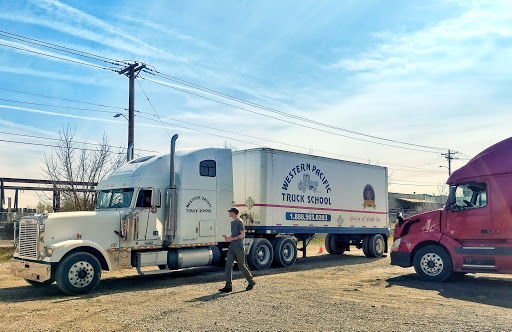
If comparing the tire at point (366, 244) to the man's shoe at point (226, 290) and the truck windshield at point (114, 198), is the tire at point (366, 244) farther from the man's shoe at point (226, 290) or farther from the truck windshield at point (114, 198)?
the truck windshield at point (114, 198)

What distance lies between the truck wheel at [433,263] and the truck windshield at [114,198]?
7.90 m

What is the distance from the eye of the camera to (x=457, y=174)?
41.1 ft

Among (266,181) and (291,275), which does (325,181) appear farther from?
(291,275)

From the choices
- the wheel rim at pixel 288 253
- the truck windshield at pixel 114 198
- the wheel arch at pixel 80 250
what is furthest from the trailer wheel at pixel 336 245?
the wheel arch at pixel 80 250

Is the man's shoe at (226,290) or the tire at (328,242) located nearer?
the man's shoe at (226,290)

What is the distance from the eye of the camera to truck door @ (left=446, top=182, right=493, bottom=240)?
11.8 meters

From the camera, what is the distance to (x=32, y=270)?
1048 centimetres

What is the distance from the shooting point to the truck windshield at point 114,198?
39.8ft

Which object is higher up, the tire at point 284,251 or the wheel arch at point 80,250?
the wheel arch at point 80,250

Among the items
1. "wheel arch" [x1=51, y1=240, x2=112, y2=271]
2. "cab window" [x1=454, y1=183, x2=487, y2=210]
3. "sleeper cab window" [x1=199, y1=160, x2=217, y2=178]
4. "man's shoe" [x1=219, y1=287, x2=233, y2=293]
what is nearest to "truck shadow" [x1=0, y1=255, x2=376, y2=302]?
"man's shoe" [x1=219, y1=287, x2=233, y2=293]

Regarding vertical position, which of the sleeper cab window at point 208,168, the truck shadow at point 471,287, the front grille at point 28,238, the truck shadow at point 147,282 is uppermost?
the sleeper cab window at point 208,168

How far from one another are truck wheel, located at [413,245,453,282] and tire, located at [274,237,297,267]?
4.62 metres

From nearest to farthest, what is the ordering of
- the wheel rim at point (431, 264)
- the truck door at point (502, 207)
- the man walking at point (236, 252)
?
the man walking at point (236, 252) → the truck door at point (502, 207) → the wheel rim at point (431, 264)

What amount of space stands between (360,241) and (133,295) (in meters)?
12.2
